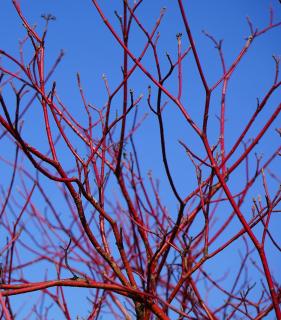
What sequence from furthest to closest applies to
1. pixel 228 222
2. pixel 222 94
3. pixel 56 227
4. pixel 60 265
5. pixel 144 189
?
pixel 56 227
pixel 60 265
pixel 144 189
pixel 228 222
pixel 222 94

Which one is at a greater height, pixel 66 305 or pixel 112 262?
pixel 66 305

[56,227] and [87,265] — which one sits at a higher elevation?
[56,227]

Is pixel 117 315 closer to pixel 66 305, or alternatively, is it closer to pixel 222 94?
pixel 66 305

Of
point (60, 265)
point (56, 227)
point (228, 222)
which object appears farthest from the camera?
point (56, 227)

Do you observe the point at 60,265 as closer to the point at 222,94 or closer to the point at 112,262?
the point at 112,262

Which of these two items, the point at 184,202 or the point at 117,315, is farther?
the point at 117,315

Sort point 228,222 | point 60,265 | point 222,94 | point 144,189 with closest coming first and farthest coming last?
point 222,94
point 228,222
point 144,189
point 60,265

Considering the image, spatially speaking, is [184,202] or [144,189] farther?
[144,189]

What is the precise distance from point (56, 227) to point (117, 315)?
67 centimetres

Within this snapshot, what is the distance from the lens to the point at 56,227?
2.86 metres

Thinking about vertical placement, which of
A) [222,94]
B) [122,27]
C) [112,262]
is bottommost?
[112,262]

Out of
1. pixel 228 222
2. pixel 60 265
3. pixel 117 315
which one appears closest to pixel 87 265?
pixel 60 265

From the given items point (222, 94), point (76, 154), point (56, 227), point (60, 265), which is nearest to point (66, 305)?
point (60, 265)

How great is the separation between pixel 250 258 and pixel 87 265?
3.28 feet
